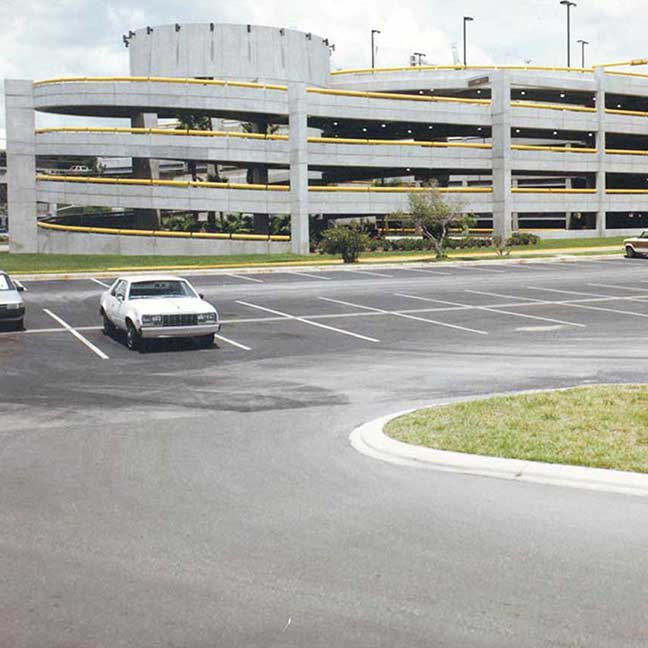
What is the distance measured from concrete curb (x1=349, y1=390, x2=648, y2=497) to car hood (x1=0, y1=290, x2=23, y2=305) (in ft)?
46.7

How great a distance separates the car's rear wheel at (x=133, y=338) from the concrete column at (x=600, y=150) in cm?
6098

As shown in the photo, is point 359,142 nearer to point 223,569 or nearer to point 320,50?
point 320,50

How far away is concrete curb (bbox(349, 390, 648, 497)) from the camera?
8.95m

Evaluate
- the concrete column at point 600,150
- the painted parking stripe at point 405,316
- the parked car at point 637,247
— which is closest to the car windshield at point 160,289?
the painted parking stripe at point 405,316

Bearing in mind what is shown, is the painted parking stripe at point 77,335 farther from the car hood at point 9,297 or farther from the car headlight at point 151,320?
the car hood at point 9,297

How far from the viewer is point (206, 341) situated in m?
20.7

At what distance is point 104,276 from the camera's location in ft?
138

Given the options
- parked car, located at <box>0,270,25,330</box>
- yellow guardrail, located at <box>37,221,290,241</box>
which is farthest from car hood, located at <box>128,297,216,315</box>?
yellow guardrail, located at <box>37,221,290,241</box>

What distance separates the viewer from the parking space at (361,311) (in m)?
20.3

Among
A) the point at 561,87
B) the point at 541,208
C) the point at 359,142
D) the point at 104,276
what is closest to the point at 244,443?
the point at 104,276

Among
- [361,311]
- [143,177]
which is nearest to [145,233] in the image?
[143,177]

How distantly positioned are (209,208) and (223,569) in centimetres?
5423

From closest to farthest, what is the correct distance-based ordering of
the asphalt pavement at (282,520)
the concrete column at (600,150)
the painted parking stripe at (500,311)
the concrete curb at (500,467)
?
the asphalt pavement at (282,520), the concrete curb at (500,467), the painted parking stripe at (500,311), the concrete column at (600,150)

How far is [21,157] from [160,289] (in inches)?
1666
